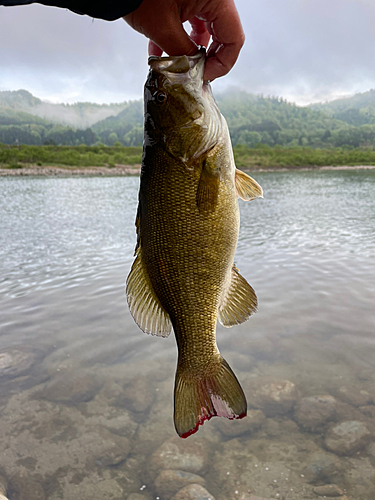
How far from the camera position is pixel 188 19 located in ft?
6.24

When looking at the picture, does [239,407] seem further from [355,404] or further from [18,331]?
[18,331]

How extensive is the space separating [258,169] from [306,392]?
55216mm

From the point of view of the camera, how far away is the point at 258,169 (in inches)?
2296

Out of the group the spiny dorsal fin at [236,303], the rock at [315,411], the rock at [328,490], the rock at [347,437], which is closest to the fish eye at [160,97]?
the spiny dorsal fin at [236,303]

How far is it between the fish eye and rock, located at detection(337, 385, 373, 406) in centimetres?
478

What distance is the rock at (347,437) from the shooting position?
4426mm

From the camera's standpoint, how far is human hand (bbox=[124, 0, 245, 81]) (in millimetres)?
1789

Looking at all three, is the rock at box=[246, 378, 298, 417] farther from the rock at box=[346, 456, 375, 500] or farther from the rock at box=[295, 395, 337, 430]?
the rock at box=[346, 456, 375, 500]

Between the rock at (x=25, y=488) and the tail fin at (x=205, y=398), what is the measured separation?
294 cm

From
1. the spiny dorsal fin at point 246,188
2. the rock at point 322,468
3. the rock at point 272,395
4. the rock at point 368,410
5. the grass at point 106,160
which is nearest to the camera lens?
the spiny dorsal fin at point 246,188

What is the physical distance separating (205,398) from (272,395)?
3.63 meters

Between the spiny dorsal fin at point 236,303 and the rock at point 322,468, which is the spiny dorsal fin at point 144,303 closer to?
the spiny dorsal fin at point 236,303

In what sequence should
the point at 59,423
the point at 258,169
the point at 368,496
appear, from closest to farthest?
the point at 368,496, the point at 59,423, the point at 258,169

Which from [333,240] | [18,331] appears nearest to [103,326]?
[18,331]
